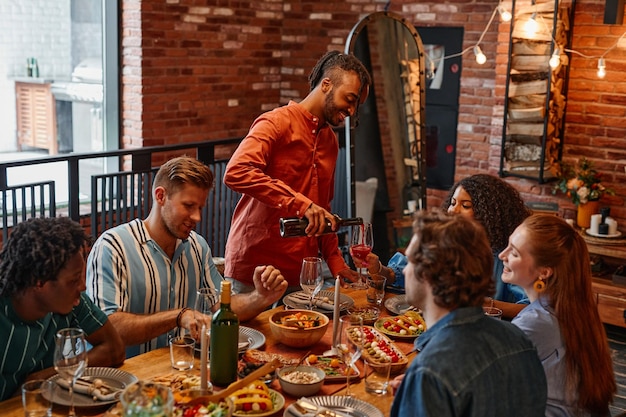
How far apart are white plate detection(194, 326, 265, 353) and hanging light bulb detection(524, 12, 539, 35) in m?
3.58

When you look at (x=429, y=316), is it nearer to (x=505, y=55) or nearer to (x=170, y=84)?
(x=505, y=55)

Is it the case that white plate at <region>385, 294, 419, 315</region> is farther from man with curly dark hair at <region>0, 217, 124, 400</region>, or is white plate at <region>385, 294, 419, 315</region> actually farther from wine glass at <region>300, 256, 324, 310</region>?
man with curly dark hair at <region>0, 217, 124, 400</region>

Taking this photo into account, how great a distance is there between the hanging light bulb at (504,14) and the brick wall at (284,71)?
172 mm

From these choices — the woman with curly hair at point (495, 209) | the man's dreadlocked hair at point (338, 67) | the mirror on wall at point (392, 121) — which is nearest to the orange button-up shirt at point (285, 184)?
the man's dreadlocked hair at point (338, 67)

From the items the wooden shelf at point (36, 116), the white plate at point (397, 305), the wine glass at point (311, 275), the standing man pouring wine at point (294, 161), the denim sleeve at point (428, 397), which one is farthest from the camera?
the wooden shelf at point (36, 116)

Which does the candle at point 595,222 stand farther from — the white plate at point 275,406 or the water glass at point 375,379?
the white plate at point 275,406

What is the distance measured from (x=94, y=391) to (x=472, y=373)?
1008 mm

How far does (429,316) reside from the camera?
6.37ft

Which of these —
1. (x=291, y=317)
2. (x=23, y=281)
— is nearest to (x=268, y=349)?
(x=291, y=317)

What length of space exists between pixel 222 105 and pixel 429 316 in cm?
505

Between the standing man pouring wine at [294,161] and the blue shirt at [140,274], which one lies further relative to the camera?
the standing man pouring wine at [294,161]

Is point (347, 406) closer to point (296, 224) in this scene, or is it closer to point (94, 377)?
point (94, 377)

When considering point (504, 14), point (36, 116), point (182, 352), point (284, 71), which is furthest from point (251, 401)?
point (284, 71)

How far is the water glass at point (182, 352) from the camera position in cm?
238
